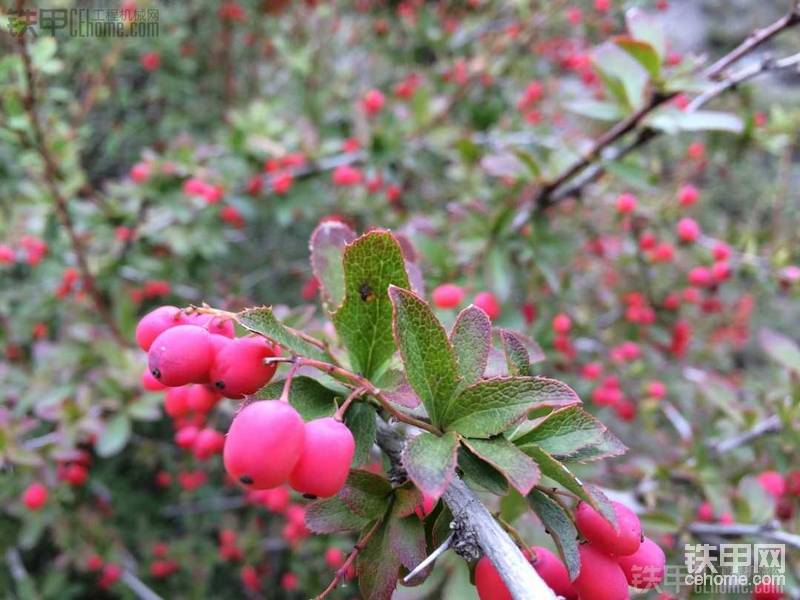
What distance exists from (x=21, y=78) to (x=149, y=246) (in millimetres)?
828

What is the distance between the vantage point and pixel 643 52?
1.37 metres

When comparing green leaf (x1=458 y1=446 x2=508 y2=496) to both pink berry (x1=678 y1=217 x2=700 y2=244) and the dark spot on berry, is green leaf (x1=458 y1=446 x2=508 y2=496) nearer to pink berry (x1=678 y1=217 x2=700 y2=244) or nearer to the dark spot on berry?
the dark spot on berry

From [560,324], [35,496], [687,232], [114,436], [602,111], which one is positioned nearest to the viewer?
[602,111]

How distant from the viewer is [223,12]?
138 inches

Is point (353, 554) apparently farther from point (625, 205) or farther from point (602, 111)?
point (625, 205)

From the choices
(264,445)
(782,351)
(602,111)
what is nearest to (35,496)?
(264,445)

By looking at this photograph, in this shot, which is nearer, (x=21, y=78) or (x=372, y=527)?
(x=372, y=527)

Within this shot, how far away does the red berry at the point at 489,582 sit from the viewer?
652 mm

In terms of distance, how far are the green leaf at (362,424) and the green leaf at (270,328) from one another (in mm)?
92

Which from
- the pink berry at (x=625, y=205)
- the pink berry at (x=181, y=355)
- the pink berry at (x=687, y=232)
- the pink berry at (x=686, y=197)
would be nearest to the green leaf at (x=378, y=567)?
the pink berry at (x=181, y=355)

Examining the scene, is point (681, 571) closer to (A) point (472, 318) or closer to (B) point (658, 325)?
(A) point (472, 318)

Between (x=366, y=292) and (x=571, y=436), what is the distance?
1.00 feet

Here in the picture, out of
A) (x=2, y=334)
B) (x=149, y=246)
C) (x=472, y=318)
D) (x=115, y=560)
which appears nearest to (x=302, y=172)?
(x=149, y=246)

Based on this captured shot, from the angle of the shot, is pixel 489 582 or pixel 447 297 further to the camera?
pixel 447 297
